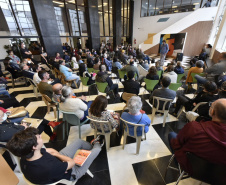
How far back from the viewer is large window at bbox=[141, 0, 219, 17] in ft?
30.9

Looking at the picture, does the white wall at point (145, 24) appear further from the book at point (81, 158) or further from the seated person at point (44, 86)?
the book at point (81, 158)

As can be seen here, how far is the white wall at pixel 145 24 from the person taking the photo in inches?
399

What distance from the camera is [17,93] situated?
407 cm

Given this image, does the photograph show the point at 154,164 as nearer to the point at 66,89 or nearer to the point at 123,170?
the point at 123,170

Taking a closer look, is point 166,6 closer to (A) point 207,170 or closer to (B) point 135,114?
(B) point 135,114

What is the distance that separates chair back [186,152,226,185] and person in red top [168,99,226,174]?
0.10 feet

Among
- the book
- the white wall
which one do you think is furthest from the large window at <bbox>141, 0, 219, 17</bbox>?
the book

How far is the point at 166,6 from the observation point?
1024 centimetres

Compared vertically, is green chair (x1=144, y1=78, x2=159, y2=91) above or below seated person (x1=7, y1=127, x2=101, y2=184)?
below

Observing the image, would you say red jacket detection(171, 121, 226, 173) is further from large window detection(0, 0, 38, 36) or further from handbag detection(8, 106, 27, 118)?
large window detection(0, 0, 38, 36)

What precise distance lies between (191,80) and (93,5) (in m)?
7.71

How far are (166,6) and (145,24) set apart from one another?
2162mm

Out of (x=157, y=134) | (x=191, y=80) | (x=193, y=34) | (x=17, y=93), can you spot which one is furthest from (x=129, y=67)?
(x=193, y=34)

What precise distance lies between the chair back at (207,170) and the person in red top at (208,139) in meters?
0.03
